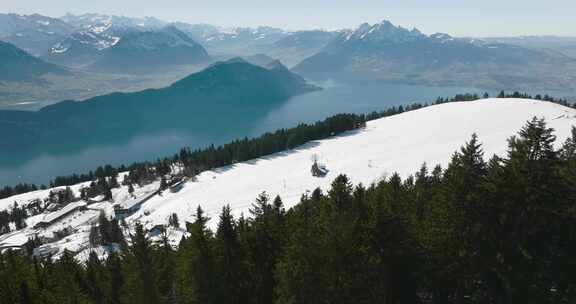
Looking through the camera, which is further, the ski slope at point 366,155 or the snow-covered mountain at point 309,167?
the ski slope at point 366,155

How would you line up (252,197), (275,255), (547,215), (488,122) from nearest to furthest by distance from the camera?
(547,215) → (275,255) → (252,197) → (488,122)

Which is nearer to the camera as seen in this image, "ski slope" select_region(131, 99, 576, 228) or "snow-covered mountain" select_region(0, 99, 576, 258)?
"snow-covered mountain" select_region(0, 99, 576, 258)

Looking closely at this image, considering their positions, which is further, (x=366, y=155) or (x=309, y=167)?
(x=366, y=155)

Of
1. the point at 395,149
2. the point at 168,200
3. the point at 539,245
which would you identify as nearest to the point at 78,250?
the point at 168,200

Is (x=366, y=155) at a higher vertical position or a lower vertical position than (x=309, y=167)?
higher

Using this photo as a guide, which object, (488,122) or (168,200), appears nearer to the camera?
(168,200)

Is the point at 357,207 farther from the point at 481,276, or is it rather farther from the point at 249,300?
the point at 249,300

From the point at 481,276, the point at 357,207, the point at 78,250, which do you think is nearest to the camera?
the point at 481,276

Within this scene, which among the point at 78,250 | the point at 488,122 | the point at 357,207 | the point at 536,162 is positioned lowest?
the point at 78,250
